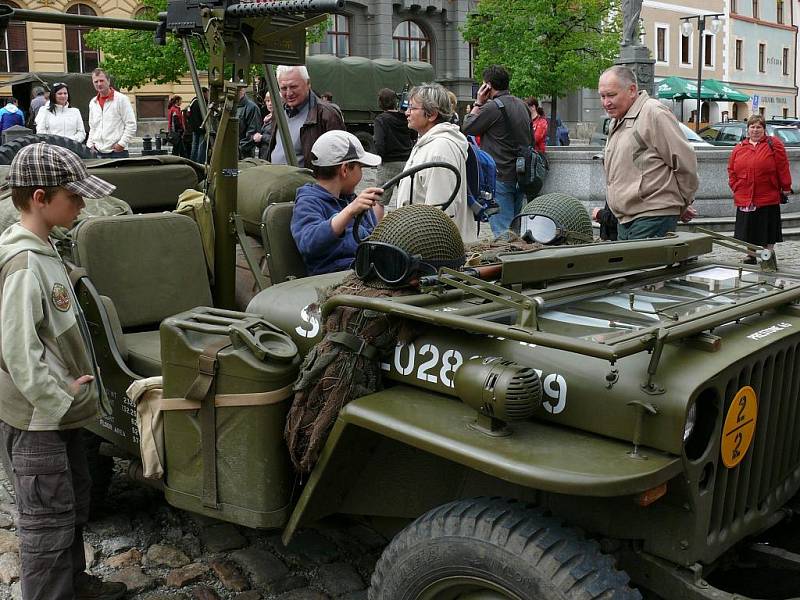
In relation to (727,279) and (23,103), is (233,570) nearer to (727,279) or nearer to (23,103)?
(727,279)

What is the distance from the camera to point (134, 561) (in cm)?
409

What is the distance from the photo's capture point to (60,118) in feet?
45.2

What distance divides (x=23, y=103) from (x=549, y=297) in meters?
19.9

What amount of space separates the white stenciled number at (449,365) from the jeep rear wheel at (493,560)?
354 mm

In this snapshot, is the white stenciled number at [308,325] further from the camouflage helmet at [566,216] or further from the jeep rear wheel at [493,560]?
the camouflage helmet at [566,216]

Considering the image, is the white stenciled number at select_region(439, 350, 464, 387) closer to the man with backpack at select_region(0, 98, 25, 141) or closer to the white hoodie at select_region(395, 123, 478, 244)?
the white hoodie at select_region(395, 123, 478, 244)

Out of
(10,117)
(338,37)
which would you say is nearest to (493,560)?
(10,117)

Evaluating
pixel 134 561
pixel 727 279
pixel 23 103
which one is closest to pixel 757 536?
pixel 727 279

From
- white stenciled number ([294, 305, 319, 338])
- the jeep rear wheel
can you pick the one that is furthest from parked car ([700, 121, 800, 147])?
the jeep rear wheel

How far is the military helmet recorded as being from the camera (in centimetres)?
321

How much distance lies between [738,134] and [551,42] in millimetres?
8873

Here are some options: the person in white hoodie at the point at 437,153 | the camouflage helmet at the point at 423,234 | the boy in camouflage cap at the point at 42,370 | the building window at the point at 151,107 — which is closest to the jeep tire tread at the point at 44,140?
the person in white hoodie at the point at 437,153

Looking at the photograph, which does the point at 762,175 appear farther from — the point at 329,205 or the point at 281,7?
the point at 281,7

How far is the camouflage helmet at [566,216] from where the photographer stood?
4016mm
